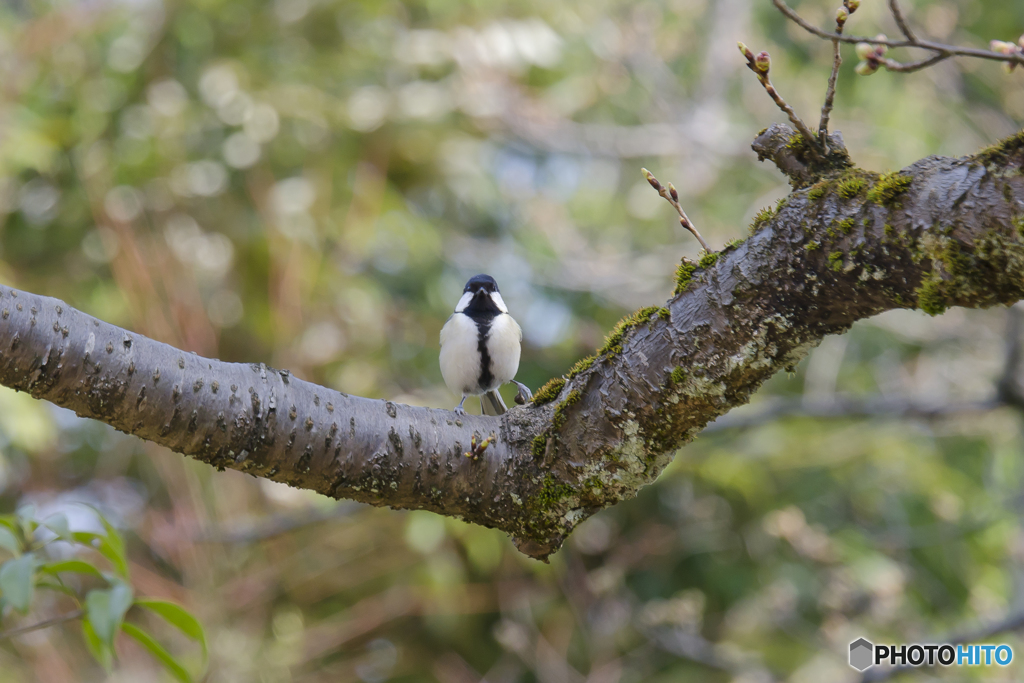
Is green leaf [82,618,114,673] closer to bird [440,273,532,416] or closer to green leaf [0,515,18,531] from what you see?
green leaf [0,515,18,531]

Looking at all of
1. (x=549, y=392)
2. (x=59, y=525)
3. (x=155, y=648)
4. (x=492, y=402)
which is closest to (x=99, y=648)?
(x=155, y=648)

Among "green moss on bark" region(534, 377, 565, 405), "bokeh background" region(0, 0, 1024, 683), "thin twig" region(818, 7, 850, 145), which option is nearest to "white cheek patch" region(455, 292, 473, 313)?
"green moss on bark" region(534, 377, 565, 405)

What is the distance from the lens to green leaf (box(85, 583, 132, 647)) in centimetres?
165

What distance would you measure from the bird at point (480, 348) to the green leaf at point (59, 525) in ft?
6.19

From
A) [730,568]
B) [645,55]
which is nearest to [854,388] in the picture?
[730,568]

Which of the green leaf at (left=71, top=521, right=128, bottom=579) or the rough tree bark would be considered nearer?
the rough tree bark

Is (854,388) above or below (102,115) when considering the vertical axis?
below

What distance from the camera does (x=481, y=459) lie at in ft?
6.39

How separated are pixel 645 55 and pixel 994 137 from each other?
2.94 meters

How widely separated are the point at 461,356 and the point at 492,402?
532mm

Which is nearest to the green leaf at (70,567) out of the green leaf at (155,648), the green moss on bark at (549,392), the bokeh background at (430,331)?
the green leaf at (155,648)

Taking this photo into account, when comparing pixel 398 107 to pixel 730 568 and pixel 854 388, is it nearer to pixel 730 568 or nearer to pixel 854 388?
pixel 730 568

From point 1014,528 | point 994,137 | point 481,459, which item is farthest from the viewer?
point 1014,528

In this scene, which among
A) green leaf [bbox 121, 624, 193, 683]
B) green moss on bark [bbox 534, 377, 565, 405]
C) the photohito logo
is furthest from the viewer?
the photohito logo
